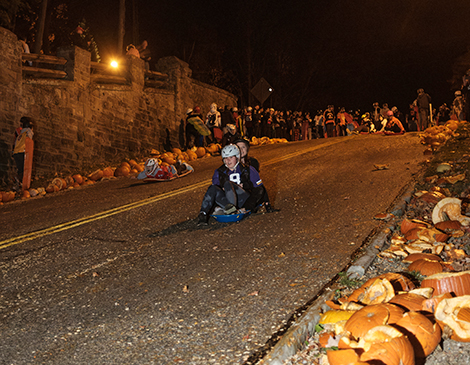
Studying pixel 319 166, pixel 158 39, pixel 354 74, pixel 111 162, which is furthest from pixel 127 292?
pixel 354 74

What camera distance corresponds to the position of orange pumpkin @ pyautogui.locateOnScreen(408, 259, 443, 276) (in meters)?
5.01

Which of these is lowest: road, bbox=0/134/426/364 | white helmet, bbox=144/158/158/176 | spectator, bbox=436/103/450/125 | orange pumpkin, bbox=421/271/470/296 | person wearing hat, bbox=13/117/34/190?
road, bbox=0/134/426/364

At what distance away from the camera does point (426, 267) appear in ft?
16.7

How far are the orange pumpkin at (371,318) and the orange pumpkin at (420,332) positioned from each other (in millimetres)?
84

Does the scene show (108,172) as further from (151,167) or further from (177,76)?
(177,76)

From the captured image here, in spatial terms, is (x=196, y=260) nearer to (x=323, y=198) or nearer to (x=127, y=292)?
(x=127, y=292)

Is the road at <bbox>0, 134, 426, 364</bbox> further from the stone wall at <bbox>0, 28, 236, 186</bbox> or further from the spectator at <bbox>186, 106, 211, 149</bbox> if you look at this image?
the spectator at <bbox>186, 106, 211, 149</bbox>

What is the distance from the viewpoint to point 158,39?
38.2 meters

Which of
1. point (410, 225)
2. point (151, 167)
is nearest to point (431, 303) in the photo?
point (410, 225)

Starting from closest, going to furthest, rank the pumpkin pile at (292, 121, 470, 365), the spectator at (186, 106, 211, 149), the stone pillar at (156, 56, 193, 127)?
the pumpkin pile at (292, 121, 470, 365) < the spectator at (186, 106, 211, 149) < the stone pillar at (156, 56, 193, 127)

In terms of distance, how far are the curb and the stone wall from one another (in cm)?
1282

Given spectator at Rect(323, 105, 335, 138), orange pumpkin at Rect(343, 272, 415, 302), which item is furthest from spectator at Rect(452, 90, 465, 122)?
orange pumpkin at Rect(343, 272, 415, 302)

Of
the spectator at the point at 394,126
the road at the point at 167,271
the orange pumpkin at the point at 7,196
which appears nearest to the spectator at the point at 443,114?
the spectator at the point at 394,126

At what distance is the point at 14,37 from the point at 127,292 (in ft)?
45.7
